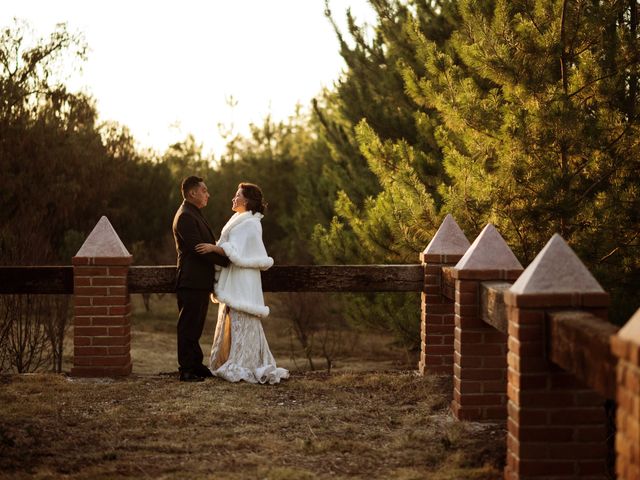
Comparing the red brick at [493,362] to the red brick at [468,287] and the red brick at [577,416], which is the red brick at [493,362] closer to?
the red brick at [468,287]

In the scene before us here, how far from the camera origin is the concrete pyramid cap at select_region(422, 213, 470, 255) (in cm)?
783

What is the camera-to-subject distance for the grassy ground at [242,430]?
16.3 feet

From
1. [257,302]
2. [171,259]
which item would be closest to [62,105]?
[171,259]

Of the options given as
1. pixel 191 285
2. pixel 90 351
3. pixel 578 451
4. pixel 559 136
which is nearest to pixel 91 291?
pixel 90 351

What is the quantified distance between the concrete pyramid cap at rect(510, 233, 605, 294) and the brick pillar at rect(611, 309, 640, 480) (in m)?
1.03

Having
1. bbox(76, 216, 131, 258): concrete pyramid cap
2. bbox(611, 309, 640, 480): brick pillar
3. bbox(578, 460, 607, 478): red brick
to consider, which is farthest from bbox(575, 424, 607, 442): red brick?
bbox(76, 216, 131, 258): concrete pyramid cap

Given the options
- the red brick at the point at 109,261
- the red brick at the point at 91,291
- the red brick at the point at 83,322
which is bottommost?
the red brick at the point at 83,322

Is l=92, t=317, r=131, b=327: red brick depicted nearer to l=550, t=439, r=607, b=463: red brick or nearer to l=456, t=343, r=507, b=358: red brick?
l=456, t=343, r=507, b=358: red brick

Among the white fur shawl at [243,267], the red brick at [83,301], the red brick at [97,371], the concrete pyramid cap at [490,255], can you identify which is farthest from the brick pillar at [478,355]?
the red brick at [83,301]

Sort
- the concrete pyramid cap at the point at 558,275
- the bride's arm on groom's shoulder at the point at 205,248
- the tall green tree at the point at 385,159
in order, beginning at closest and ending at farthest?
1. the concrete pyramid cap at the point at 558,275
2. the bride's arm on groom's shoulder at the point at 205,248
3. the tall green tree at the point at 385,159

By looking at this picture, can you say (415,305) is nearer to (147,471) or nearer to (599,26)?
(599,26)

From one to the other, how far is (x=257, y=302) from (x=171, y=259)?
A: 50.3ft

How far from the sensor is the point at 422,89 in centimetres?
1005

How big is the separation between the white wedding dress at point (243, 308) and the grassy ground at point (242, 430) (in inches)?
9.7
